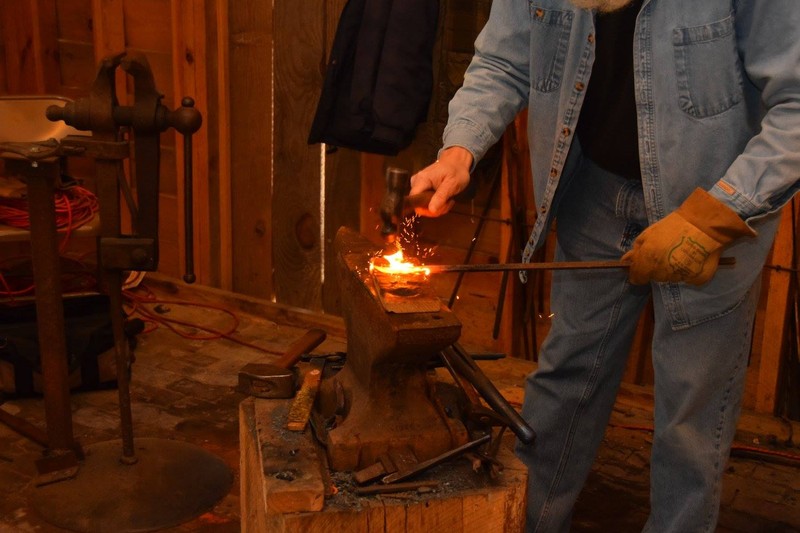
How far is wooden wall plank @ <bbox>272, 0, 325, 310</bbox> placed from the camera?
13.9 ft

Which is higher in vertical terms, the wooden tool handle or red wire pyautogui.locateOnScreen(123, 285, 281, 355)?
the wooden tool handle

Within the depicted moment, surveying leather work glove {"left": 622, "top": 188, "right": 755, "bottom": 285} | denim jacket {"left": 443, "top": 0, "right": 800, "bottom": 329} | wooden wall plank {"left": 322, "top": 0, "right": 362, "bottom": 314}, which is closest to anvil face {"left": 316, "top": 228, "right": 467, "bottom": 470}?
leather work glove {"left": 622, "top": 188, "right": 755, "bottom": 285}

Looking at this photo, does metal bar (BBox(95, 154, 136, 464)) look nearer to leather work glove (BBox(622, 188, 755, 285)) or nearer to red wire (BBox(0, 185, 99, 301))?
red wire (BBox(0, 185, 99, 301))

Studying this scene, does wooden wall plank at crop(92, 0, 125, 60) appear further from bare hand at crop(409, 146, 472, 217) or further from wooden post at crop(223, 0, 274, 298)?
bare hand at crop(409, 146, 472, 217)

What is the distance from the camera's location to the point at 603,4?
2082 mm

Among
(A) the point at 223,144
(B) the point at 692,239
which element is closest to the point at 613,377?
(B) the point at 692,239

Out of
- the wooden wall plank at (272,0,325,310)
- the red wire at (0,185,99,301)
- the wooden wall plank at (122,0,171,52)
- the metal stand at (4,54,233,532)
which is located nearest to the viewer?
the metal stand at (4,54,233,532)

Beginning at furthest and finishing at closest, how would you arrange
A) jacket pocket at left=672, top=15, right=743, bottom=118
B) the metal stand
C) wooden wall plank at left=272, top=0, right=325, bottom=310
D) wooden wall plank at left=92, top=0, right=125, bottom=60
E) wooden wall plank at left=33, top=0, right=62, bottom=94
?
wooden wall plank at left=33, top=0, right=62, bottom=94
wooden wall plank at left=92, top=0, right=125, bottom=60
wooden wall plank at left=272, top=0, right=325, bottom=310
the metal stand
jacket pocket at left=672, top=15, right=743, bottom=118

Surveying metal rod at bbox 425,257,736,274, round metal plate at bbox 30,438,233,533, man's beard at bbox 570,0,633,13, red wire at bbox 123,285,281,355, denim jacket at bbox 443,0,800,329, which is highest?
man's beard at bbox 570,0,633,13

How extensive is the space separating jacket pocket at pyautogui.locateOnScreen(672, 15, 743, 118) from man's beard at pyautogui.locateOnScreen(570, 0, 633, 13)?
0.44 feet

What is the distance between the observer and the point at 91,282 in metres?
4.47

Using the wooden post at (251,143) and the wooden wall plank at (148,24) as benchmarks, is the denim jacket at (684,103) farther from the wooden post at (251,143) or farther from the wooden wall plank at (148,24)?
the wooden wall plank at (148,24)

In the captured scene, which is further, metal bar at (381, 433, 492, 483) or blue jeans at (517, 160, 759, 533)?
blue jeans at (517, 160, 759, 533)

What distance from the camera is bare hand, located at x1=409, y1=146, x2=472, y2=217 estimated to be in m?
2.16
